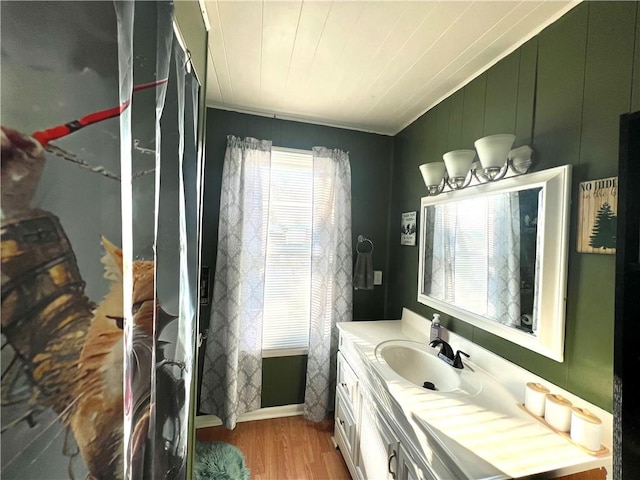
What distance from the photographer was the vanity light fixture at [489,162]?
1149 mm

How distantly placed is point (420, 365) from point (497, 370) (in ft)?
1.28

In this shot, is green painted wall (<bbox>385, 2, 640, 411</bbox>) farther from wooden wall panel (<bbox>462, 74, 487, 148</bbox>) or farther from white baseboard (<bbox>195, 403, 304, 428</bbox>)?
white baseboard (<bbox>195, 403, 304, 428</bbox>)

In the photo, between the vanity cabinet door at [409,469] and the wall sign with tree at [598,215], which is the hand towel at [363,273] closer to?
the vanity cabinet door at [409,469]

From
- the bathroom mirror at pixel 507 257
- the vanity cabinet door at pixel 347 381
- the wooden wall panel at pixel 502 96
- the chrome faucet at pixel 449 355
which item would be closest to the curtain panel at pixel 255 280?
the vanity cabinet door at pixel 347 381

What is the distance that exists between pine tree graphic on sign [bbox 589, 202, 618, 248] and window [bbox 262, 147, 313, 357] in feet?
5.27

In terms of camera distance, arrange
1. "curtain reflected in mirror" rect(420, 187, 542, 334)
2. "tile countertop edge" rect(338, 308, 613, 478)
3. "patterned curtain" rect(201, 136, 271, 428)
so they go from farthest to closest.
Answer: "patterned curtain" rect(201, 136, 271, 428), "curtain reflected in mirror" rect(420, 187, 542, 334), "tile countertop edge" rect(338, 308, 613, 478)

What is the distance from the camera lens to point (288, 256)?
2.10 m

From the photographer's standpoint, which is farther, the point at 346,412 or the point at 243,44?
the point at 346,412

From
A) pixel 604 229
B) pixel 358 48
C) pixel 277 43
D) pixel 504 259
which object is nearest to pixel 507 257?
pixel 504 259

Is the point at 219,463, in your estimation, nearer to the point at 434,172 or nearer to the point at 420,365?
the point at 420,365

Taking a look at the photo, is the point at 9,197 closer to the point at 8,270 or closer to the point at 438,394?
the point at 8,270

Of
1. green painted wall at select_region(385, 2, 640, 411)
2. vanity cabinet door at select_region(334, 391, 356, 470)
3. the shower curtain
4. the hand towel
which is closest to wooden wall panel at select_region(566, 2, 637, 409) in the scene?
green painted wall at select_region(385, 2, 640, 411)

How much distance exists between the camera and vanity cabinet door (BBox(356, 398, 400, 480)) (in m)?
1.09

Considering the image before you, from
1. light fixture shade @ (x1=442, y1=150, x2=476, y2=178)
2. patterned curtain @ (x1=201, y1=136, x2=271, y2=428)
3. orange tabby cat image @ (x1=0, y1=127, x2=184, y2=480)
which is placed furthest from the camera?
patterned curtain @ (x1=201, y1=136, x2=271, y2=428)
